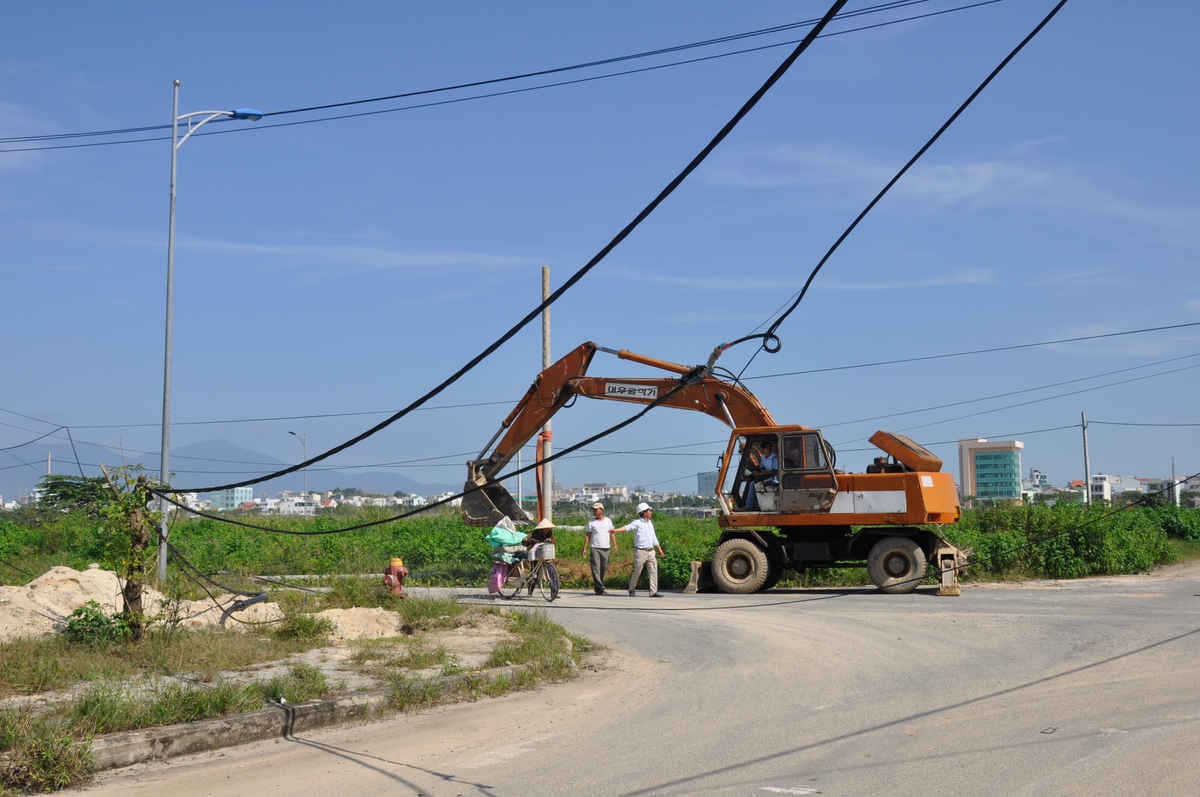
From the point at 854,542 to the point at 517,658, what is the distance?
35.4ft

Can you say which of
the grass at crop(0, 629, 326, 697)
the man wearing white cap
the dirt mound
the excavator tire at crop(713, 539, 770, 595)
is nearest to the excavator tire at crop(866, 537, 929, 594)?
the excavator tire at crop(713, 539, 770, 595)

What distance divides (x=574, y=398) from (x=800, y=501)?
4.93 m

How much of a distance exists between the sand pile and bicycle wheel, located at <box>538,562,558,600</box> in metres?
5.64

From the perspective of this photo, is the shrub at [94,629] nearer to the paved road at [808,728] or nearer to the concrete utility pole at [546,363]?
→ the paved road at [808,728]

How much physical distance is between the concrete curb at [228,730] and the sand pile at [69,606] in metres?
3.60

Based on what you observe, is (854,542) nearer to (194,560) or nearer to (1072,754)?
(1072,754)

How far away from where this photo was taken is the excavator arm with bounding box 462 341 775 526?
68.7ft

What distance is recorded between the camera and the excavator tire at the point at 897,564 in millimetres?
19438

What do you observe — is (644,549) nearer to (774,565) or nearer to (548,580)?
(548,580)

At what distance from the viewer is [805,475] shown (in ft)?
65.3

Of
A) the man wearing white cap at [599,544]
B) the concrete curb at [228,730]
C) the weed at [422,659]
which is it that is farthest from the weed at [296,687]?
the man wearing white cap at [599,544]

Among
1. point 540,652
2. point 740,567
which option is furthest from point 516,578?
point 540,652

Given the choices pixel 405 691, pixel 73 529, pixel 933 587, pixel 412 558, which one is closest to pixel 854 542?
pixel 933 587

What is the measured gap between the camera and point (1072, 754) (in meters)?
7.21
